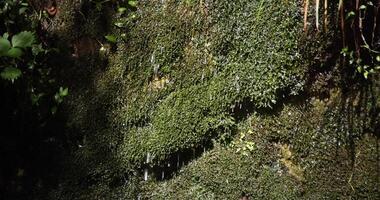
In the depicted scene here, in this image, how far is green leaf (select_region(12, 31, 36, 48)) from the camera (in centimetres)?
217

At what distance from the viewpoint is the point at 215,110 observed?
7.30 feet

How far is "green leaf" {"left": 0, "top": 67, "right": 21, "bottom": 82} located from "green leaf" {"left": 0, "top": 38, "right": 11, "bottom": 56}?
0.27ft

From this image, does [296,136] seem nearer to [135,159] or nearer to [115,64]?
[135,159]

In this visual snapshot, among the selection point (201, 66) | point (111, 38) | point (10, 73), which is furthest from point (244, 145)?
point (10, 73)

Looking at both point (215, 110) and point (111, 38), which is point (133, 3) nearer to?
point (111, 38)

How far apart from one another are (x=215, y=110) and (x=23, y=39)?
3.26 feet

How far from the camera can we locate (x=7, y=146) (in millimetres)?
2441

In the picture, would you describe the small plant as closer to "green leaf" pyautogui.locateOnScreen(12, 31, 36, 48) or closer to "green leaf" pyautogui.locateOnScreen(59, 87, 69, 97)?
"green leaf" pyautogui.locateOnScreen(59, 87, 69, 97)

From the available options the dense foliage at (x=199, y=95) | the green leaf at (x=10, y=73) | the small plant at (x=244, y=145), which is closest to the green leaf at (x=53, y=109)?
the dense foliage at (x=199, y=95)

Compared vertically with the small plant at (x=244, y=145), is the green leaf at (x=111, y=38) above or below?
above

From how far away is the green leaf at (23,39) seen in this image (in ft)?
7.12

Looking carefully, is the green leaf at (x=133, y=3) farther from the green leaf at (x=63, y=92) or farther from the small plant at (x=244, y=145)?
the small plant at (x=244, y=145)

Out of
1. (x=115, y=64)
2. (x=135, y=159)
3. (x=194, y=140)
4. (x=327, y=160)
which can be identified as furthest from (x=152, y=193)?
(x=327, y=160)

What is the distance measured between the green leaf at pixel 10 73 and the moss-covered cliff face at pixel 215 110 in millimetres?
300
